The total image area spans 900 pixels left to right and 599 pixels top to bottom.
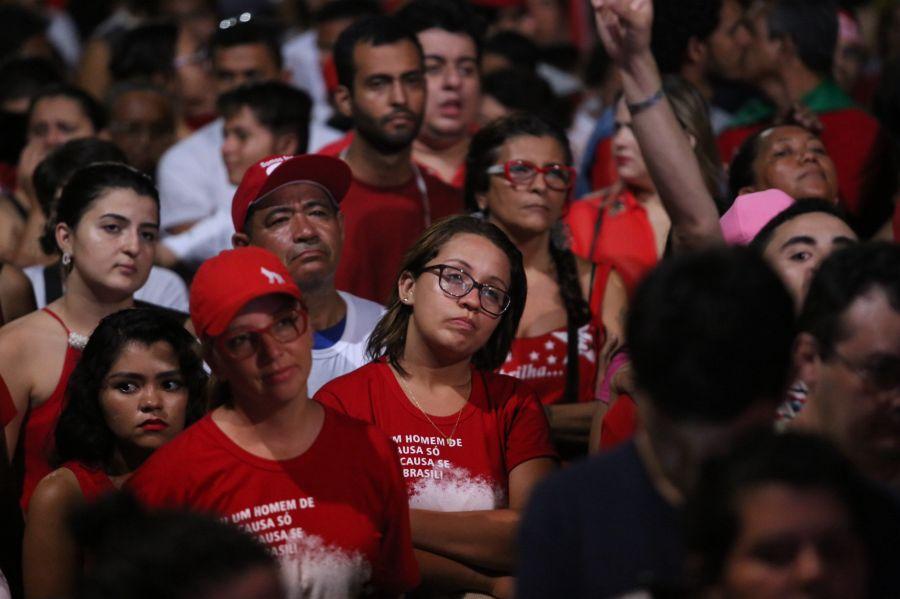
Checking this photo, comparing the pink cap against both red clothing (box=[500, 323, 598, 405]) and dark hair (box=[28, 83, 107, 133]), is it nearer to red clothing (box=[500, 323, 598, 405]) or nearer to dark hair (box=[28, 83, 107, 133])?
red clothing (box=[500, 323, 598, 405])

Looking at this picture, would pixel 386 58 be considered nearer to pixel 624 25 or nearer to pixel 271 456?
pixel 624 25

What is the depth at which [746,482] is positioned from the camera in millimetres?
2340

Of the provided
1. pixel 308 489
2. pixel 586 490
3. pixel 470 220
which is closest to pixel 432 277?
pixel 470 220

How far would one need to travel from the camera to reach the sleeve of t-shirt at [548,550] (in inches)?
105

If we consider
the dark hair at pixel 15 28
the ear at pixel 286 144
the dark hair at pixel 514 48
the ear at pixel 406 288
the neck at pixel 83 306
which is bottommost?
the ear at pixel 406 288

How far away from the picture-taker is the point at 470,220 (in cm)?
458

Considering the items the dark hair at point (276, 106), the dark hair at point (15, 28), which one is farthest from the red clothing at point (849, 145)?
the dark hair at point (15, 28)

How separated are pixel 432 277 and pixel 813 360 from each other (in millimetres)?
1533

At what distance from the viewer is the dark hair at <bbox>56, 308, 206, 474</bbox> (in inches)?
167

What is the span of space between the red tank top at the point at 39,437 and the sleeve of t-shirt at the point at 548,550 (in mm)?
2332

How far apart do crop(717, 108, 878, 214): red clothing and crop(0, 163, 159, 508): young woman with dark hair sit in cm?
274

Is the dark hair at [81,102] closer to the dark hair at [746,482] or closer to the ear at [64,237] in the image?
the ear at [64,237]

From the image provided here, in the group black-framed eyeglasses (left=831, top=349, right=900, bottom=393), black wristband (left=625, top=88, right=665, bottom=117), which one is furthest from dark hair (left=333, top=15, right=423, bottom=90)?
black-framed eyeglasses (left=831, top=349, right=900, bottom=393)

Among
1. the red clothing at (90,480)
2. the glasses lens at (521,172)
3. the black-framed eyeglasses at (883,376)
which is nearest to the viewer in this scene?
the black-framed eyeglasses at (883,376)
